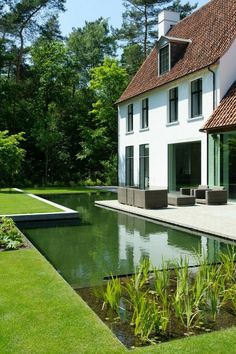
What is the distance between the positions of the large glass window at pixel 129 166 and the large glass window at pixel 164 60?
17.3 ft

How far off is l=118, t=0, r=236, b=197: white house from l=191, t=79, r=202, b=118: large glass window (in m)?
0.04

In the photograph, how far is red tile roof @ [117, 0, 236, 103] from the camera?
17531 millimetres

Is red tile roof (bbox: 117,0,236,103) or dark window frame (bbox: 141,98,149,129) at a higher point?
red tile roof (bbox: 117,0,236,103)

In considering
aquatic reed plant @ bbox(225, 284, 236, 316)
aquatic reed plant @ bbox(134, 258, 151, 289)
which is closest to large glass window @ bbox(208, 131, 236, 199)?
aquatic reed plant @ bbox(134, 258, 151, 289)

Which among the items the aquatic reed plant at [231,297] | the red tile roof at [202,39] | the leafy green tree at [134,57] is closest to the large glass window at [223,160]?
the red tile roof at [202,39]

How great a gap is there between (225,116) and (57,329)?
1291 cm

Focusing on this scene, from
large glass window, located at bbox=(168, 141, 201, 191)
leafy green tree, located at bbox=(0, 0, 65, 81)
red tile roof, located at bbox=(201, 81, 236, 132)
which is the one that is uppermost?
leafy green tree, located at bbox=(0, 0, 65, 81)

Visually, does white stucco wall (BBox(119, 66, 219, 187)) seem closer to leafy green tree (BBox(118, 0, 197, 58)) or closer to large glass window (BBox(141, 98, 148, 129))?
large glass window (BBox(141, 98, 148, 129))

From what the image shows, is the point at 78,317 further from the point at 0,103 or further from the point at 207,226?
the point at 0,103

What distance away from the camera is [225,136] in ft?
53.7

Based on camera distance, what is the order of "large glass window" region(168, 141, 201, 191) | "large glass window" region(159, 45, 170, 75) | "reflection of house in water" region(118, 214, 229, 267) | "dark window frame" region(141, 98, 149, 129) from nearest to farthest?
"reflection of house in water" region(118, 214, 229, 267) → "large glass window" region(168, 141, 201, 191) → "large glass window" region(159, 45, 170, 75) → "dark window frame" region(141, 98, 149, 129)

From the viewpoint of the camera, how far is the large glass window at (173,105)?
20.0 metres

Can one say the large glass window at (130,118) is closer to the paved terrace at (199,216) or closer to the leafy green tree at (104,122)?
the leafy green tree at (104,122)

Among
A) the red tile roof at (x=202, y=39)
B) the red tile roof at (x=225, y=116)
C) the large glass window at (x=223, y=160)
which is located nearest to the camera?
the red tile roof at (x=225, y=116)
